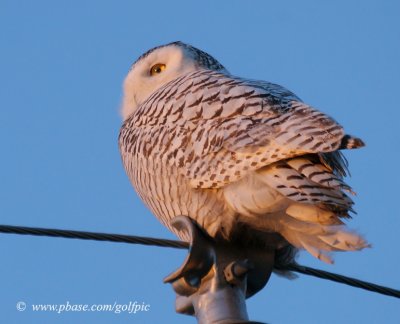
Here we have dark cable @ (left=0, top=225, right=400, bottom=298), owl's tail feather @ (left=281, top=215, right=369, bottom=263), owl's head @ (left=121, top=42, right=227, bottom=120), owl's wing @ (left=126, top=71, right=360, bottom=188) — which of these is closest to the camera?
dark cable @ (left=0, top=225, right=400, bottom=298)

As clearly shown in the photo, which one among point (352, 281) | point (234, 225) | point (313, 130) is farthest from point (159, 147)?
point (352, 281)

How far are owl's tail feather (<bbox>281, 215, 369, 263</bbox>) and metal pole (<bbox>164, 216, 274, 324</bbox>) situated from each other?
0.26 meters

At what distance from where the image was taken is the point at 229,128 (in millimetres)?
5883

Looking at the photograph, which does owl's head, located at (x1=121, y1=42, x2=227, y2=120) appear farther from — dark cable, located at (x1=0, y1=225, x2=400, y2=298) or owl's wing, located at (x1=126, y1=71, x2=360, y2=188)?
dark cable, located at (x1=0, y1=225, x2=400, y2=298)

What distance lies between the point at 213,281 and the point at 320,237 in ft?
2.18

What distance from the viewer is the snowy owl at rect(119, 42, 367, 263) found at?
211 inches

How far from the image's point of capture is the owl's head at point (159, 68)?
8188 mm

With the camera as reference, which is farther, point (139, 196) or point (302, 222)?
point (139, 196)

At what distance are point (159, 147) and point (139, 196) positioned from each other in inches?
18.6

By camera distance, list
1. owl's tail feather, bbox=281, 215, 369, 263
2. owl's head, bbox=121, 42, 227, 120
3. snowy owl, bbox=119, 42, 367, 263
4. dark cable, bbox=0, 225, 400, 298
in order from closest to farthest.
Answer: dark cable, bbox=0, 225, 400, 298, owl's tail feather, bbox=281, 215, 369, 263, snowy owl, bbox=119, 42, 367, 263, owl's head, bbox=121, 42, 227, 120

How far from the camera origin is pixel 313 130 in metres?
5.42

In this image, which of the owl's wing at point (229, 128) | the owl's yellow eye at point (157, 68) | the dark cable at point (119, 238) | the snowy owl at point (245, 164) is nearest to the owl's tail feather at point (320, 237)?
the snowy owl at point (245, 164)

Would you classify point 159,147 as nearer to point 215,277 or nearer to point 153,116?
point 153,116

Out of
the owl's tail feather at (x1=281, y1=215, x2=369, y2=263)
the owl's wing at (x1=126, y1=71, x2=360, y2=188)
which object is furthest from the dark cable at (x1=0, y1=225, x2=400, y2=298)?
the owl's wing at (x1=126, y1=71, x2=360, y2=188)
